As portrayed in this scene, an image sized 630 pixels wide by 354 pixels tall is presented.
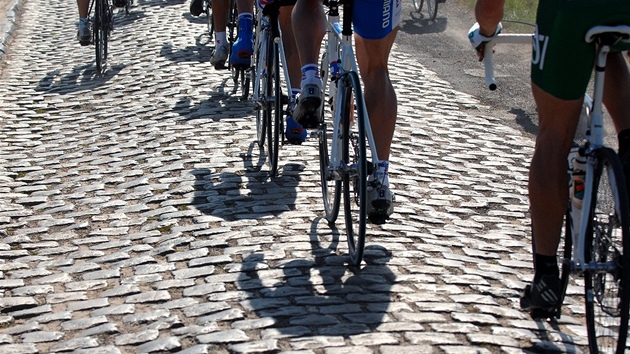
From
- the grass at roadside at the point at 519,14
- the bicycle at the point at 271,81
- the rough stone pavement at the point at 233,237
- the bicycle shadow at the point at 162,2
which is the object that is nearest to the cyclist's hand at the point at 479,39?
the rough stone pavement at the point at 233,237

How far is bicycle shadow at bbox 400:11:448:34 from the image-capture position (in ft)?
50.1

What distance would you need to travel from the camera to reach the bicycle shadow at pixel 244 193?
7.11 metres

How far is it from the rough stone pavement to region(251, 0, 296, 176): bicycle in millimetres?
282

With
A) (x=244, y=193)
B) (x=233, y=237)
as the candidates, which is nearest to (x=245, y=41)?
(x=244, y=193)

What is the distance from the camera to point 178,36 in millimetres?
13852

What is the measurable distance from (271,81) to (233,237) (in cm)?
164

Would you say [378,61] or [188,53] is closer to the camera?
[378,61]

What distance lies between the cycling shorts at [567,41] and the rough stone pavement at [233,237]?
117cm

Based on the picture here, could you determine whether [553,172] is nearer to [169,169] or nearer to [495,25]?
[495,25]

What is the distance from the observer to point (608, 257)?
14.4 feet

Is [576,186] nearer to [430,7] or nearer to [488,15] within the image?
[488,15]

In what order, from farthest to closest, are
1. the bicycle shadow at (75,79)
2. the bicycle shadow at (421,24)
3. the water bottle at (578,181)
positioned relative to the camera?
the bicycle shadow at (421,24) < the bicycle shadow at (75,79) < the water bottle at (578,181)

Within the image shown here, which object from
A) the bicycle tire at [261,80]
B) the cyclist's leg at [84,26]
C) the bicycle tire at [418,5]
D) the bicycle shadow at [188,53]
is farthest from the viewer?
the bicycle tire at [418,5]

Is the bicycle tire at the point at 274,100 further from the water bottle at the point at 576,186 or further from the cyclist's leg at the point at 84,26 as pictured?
the cyclist's leg at the point at 84,26
